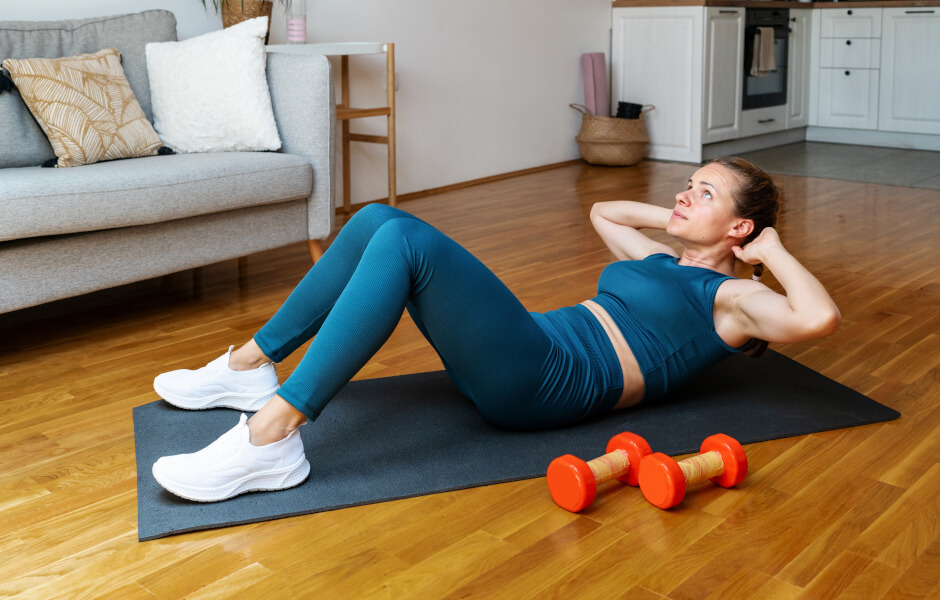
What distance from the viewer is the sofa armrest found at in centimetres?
280

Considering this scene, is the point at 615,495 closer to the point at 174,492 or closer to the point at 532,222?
the point at 174,492

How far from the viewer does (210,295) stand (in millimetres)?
2861

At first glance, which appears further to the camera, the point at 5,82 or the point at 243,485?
the point at 5,82

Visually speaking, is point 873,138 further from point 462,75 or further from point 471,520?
point 471,520

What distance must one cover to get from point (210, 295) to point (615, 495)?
69.6 inches

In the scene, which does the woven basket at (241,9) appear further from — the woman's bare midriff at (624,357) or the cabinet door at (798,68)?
the cabinet door at (798,68)

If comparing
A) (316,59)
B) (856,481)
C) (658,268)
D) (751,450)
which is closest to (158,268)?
(316,59)

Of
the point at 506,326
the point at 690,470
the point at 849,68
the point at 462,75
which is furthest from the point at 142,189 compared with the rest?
the point at 849,68

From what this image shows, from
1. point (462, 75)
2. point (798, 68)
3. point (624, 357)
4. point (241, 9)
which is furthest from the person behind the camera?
point (798, 68)

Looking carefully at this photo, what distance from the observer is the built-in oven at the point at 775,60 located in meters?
5.68

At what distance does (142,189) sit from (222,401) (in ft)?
2.64

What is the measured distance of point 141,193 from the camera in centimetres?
231

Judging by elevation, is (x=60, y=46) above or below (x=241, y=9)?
below

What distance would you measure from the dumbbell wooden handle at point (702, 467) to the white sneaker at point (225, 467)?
63cm
